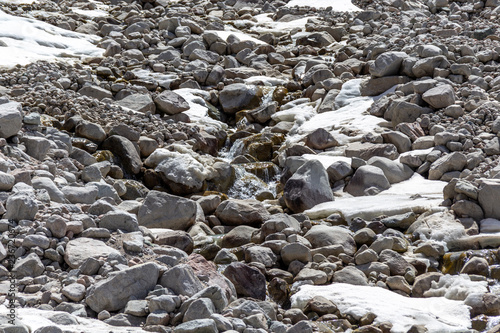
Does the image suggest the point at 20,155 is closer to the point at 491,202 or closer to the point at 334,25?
the point at 491,202

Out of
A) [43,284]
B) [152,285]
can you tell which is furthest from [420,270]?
[43,284]

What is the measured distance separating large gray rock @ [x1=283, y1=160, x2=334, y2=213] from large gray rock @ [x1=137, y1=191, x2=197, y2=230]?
5.80ft

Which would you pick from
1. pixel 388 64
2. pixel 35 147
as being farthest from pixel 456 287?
pixel 388 64

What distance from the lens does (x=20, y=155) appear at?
835cm

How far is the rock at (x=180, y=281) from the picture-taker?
5.32m

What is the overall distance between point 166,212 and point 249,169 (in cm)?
339

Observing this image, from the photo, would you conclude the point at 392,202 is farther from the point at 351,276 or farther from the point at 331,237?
the point at 351,276

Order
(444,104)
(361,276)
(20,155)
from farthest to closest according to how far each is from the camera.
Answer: (444,104), (20,155), (361,276)

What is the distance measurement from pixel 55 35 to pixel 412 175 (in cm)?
1011

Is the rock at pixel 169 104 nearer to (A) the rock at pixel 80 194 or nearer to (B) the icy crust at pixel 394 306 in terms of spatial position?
(A) the rock at pixel 80 194

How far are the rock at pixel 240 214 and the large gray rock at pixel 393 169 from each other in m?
2.21

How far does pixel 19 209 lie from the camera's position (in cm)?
624

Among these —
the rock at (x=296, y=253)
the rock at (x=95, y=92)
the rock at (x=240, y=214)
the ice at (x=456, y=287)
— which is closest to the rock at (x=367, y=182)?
the rock at (x=240, y=214)

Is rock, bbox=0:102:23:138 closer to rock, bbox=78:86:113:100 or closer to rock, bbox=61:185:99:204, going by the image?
rock, bbox=61:185:99:204
